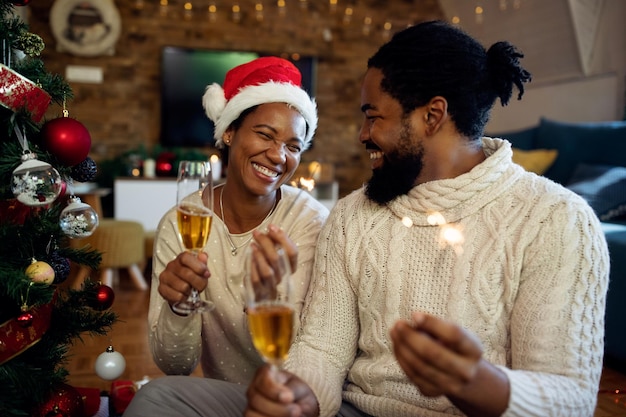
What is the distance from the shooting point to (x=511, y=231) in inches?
48.4

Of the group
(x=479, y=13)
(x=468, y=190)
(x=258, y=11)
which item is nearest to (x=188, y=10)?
(x=258, y=11)

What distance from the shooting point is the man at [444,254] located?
1.11m

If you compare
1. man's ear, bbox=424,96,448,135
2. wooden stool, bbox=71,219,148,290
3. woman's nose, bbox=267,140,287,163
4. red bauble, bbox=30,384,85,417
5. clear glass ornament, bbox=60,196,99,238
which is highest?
man's ear, bbox=424,96,448,135

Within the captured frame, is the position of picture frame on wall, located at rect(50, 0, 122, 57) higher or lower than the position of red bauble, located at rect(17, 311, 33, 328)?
higher

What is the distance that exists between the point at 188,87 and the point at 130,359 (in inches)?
149

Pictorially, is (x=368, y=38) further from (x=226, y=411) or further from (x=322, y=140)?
(x=226, y=411)

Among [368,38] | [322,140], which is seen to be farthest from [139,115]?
[368,38]

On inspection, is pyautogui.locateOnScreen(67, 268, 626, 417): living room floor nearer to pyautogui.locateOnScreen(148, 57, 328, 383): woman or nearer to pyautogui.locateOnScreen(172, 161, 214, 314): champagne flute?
pyautogui.locateOnScreen(148, 57, 328, 383): woman

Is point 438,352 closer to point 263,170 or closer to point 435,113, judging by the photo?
point 435,113

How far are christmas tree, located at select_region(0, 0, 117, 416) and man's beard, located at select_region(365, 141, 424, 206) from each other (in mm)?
727

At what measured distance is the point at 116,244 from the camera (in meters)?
4.03

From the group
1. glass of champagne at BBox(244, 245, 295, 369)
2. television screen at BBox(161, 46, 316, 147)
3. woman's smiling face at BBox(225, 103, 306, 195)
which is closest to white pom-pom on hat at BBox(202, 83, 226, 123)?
woman's smiling face at BBox(225, 103, 306, 195)

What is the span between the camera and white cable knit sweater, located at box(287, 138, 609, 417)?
3.55 feet

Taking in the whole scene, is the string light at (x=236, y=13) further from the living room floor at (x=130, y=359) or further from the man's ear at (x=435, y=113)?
the man's ear at (x=435, y=113)
